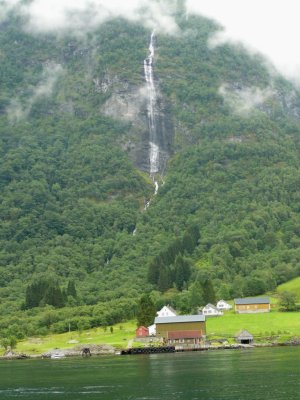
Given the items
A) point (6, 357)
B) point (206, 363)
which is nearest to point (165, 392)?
point (206, 363)

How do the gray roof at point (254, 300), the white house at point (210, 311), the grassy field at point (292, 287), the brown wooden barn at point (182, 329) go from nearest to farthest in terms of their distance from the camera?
the brown wooden barn at point (182, 329) → the gray roof at point (254, 300) → the white house at point (210, 311) → the grassy field at point (292, 287)

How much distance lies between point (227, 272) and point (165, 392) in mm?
123170

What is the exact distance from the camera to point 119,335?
142 meters

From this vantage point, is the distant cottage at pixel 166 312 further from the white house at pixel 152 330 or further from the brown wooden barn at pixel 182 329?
the brown wooden barn at pixel 182 329

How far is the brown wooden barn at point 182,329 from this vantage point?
134 m

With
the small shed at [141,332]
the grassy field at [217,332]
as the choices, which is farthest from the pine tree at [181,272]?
the small shed at [141,332]

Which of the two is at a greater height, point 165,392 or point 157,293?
point 157,293

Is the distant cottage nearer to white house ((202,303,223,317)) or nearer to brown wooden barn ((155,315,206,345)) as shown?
white house ((202,303,223,317))

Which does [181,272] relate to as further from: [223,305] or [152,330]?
[152,330]

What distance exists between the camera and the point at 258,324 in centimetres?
13738

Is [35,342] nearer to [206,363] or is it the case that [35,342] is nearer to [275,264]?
[206,363]

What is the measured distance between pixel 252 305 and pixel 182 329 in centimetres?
2134

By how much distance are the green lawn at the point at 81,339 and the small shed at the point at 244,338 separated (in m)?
20.2

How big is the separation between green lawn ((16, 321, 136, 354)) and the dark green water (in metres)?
24.2
